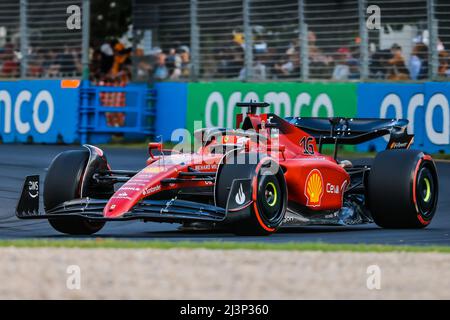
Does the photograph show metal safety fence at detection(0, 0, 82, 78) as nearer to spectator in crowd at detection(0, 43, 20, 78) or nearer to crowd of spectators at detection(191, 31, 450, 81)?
spectator in crowd at detection(0, 43, 20, 78)

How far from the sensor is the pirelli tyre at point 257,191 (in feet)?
33.9

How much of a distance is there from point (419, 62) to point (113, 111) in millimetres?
6111

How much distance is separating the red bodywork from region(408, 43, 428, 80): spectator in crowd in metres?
6.62

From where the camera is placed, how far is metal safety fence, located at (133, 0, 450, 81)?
18.4m

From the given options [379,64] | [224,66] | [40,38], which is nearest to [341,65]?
[379,64]

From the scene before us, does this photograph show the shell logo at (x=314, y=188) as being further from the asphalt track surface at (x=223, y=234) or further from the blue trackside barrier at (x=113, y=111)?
the blue trackside barrier at (x=113, y=111)

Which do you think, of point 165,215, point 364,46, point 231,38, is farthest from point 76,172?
point 231,38

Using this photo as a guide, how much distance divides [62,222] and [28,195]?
0.40m

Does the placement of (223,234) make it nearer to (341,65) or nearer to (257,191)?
(257,191)

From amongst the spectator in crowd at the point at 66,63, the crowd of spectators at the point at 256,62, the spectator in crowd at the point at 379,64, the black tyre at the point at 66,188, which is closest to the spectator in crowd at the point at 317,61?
the crowd of spectators at the point at 256,62

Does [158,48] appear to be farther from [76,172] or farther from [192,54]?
[76,172]
